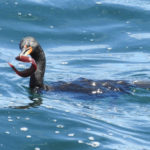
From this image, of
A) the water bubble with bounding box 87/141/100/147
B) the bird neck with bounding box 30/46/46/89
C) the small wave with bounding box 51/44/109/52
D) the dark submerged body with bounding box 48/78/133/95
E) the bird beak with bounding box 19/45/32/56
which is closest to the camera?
the water bubble with bounding box 87/141/100/147

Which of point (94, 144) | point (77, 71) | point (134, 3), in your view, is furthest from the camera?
point (134, 3)

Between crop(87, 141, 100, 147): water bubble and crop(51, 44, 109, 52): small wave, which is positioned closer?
crop(87, 141, 100, 147): water bubble

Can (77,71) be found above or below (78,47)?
below

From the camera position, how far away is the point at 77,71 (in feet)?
37.9

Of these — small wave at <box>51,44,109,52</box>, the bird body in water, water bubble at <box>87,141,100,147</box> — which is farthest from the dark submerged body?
small wave at <box>51,44,109,52</box>

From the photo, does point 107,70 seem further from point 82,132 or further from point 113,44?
point 82,132

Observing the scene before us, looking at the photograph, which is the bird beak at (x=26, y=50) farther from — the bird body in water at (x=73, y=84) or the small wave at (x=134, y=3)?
the small wave at (x=134, y=3)

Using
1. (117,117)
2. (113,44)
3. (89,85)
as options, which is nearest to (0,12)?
(113,44)

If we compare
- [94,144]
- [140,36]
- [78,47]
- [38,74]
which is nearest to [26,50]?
[38,74]

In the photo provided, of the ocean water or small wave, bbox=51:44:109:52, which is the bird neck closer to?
the ocean water

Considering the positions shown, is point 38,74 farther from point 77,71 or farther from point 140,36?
point 140,36

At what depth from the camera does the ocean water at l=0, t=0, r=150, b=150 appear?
7.75 metres

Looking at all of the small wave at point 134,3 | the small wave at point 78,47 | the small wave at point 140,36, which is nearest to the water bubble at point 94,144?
the small wave at point 78,47

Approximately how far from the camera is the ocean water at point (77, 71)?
7.75 metres
